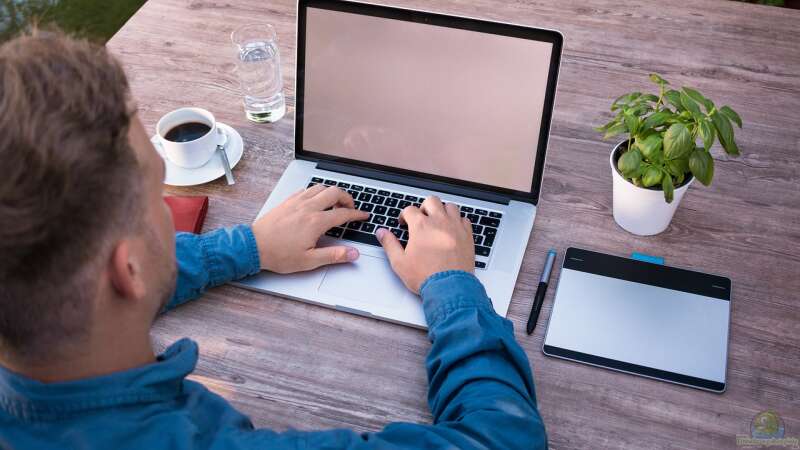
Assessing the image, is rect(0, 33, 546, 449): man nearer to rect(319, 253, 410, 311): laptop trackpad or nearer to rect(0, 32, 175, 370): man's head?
rect(0, 32, 175, 370): man's head

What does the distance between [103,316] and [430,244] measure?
474 mm

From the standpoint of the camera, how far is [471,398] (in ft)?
2.84

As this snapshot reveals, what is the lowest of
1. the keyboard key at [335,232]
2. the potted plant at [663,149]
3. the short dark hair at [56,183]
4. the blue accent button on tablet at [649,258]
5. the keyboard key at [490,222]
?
the keyboard key at [335,232]

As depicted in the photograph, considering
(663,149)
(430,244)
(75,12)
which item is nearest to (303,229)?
(430,244)

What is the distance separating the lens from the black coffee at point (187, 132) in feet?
3.95

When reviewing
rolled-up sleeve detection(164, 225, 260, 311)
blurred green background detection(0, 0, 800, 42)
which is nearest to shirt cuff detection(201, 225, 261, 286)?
rolled-up sleeve detection(164, 225, 260, 311)

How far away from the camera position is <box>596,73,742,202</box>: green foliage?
0.97 meters

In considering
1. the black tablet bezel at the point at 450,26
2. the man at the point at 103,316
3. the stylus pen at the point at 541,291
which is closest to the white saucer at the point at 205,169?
the black tablet bezel at the point at 450,26

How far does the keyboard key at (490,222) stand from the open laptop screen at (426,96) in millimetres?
60

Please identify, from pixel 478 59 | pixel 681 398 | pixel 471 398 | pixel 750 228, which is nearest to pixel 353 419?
pixel 471 398

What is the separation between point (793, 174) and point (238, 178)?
0.91 meters

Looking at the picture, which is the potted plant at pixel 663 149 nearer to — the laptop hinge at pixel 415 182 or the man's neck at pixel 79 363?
the laptop hinge at pixel 415 182

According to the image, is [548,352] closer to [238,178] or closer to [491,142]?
[491,142]

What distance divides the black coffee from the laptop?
0.52 ft
